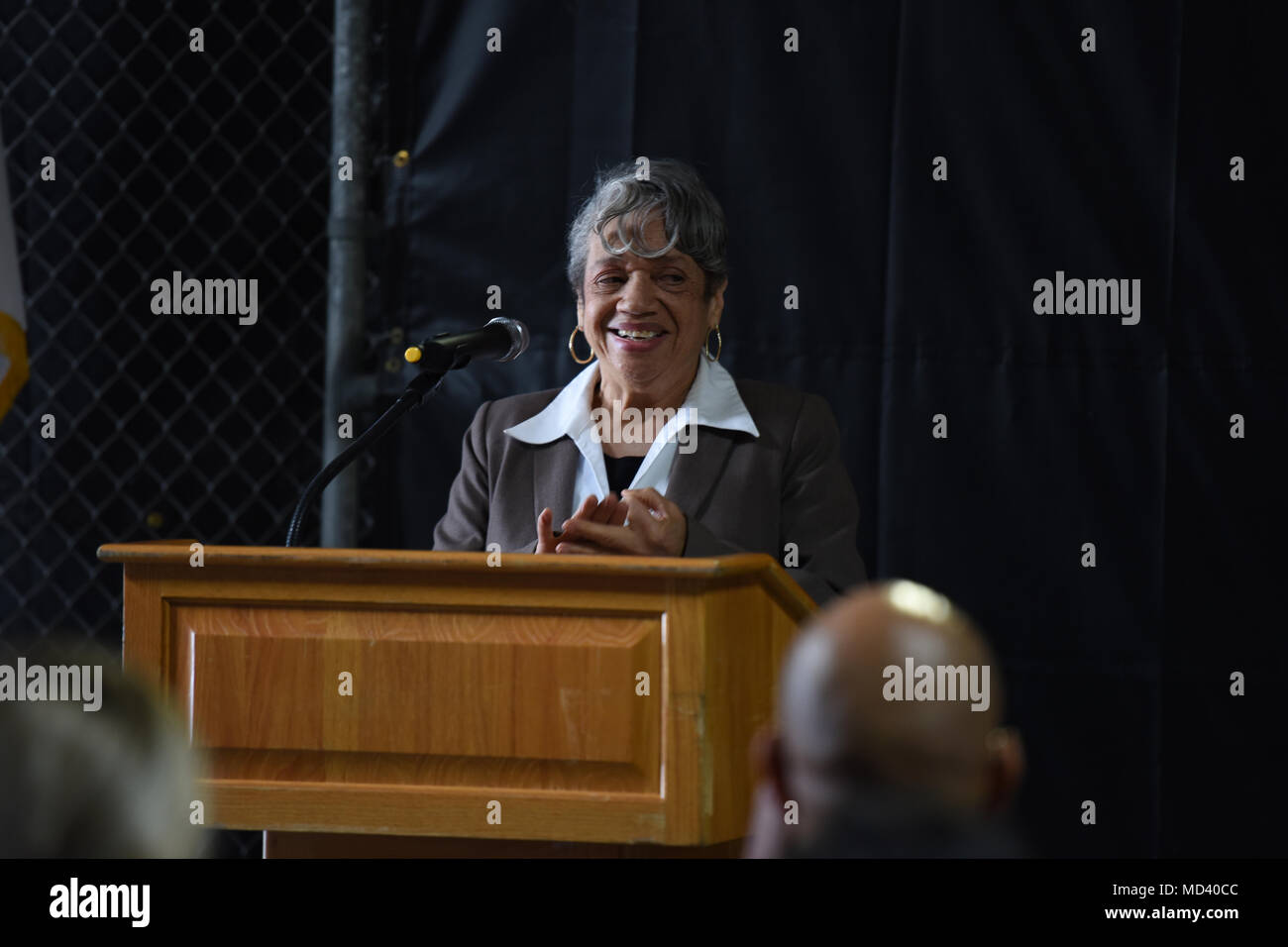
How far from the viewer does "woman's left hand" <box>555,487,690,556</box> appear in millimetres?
1997

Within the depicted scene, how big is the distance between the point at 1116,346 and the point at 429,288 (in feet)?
4.68

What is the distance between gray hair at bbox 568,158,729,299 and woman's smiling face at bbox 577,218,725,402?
13mm

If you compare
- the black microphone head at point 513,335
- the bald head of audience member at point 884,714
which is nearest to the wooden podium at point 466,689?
the black microphone head at point 513,335

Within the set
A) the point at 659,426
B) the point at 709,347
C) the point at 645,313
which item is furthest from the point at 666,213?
the point at 709,347

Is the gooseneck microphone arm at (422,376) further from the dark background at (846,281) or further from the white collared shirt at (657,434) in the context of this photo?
the dark background at (846,281)

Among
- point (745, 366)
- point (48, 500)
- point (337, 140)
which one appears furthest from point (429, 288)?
point (48, 500)

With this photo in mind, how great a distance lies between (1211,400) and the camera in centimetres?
302

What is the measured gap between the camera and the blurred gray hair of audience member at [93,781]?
0.56 metres

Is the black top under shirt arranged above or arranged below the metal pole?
below

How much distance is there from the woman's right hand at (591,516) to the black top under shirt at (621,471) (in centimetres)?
50

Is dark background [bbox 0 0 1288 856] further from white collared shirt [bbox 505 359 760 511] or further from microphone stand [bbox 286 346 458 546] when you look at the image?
microphone stand [bbox 286 346 458 546]

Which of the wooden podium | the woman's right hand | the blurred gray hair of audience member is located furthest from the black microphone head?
the blurred gray hair of audience member

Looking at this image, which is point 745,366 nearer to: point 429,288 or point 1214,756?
point 429,288

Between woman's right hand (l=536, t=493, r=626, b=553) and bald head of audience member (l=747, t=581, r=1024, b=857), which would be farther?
woman's right hand (l=536, t=493, r=626, b=553)
